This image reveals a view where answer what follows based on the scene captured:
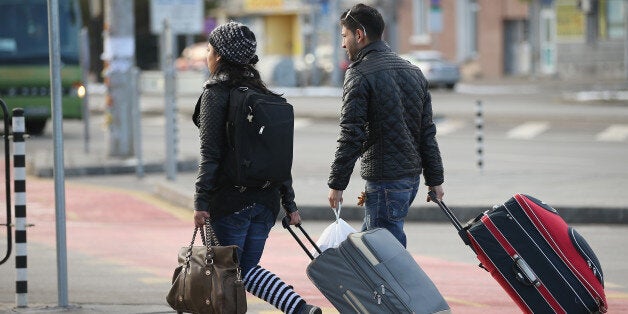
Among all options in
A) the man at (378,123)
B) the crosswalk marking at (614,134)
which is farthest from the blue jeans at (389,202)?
the crosswalk marking at (614,134)

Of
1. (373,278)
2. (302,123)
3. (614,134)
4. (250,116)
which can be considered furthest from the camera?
(302,123)

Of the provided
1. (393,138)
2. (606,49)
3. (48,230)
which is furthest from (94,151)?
(606,49)

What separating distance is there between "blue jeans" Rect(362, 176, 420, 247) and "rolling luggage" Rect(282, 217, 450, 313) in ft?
1.99

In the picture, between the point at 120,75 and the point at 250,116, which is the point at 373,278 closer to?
the point at 250,116

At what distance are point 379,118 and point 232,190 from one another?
91 cm

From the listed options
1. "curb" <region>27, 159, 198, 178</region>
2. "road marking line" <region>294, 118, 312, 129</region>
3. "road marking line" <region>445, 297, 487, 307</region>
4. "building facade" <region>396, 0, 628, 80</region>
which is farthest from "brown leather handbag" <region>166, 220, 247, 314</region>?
"building facade" <region>396, 0, 628, 80</region>

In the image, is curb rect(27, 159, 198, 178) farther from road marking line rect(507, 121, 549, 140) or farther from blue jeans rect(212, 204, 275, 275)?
blue jeans rect(212, 204, 275, 275)

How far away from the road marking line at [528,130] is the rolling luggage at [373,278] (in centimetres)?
1999

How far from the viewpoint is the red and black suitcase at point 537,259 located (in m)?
7.23

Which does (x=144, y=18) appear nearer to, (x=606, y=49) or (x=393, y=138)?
(x=606, y=49)

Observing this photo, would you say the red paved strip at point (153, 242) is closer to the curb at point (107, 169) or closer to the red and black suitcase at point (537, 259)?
the curb at point (107, 169)

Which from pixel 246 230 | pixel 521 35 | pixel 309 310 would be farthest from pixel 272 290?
pixel 521 35

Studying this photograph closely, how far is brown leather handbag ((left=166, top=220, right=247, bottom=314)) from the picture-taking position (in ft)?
22.3

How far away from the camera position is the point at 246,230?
7125 mm
